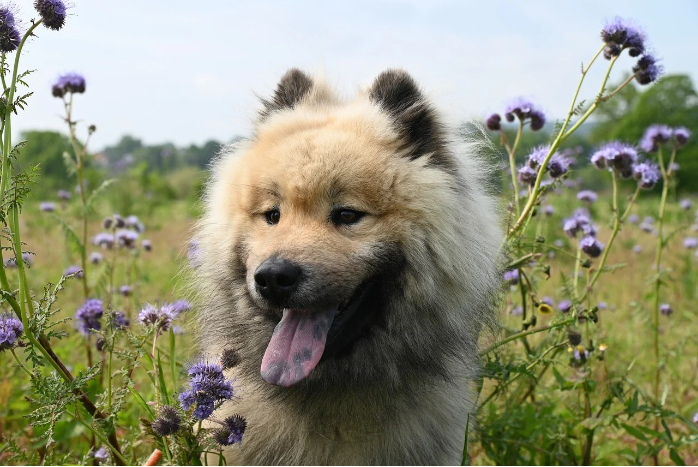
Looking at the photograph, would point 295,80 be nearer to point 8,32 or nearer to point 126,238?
point 8,32

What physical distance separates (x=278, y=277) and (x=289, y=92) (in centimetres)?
134

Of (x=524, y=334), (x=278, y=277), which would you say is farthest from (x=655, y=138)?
(x=278, y=277)

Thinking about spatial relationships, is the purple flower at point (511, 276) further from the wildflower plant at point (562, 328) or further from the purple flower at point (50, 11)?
the purple flower at point (50, 11)

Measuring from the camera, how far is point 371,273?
2.48 meters

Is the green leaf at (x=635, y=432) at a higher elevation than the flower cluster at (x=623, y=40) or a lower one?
lower

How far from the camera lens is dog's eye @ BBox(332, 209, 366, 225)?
98.7 inches

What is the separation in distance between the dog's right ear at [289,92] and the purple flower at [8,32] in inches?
55.1

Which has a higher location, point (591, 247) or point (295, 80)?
point (295, 80)

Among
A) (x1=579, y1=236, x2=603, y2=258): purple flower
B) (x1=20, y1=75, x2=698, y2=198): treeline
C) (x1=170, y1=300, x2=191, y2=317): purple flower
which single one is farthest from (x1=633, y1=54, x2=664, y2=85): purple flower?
(x1=170, y1=300, x2=191, y2=317): purple flower

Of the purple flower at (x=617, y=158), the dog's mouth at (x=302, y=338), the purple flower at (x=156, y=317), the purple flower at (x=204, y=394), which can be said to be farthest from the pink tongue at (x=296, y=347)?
the purple flower at (x=617, y=158)

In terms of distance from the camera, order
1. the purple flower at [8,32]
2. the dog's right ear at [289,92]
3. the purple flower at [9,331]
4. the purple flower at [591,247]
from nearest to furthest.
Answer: the purple flower at [8,32], the purple flower at [9,331], the dog's right ear at [289,92], the purple flower at [591,247]

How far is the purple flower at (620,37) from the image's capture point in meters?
3.11

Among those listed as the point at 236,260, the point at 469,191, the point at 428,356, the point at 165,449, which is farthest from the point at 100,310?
the point at 469,191

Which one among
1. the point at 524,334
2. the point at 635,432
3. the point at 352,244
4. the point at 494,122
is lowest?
the point at 635,432
